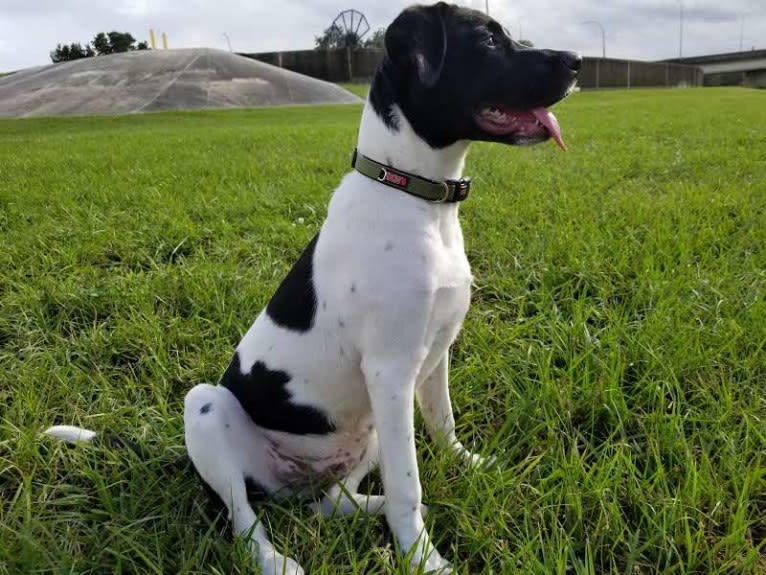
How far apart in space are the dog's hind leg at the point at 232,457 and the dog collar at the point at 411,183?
0.80m

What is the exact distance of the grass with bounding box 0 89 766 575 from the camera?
1577mm

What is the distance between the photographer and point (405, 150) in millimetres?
1620

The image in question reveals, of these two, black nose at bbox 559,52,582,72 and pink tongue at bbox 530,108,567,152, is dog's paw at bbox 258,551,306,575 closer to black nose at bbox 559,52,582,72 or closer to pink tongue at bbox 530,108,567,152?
pink tongue at bbox 530,108,567,152

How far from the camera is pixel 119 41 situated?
46219 millimetres

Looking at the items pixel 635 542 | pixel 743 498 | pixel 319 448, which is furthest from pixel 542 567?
pixel 319 448

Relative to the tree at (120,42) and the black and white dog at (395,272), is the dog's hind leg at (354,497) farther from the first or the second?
the tree at (120,42)

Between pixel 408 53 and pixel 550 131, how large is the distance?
430 mm

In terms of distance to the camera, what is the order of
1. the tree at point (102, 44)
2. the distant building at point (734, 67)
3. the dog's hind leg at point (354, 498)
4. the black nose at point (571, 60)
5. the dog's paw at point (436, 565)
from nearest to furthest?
1. the dog's paw at point (436, 565)
2. the black nose at point (571, 60)
3. the dog's hind leg at point (354, 498)
4. the tree at point (102, 44)
5. the distant building at point (734, 67)

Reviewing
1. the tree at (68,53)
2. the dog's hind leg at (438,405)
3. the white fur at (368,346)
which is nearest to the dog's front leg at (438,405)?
the dog's hind leg at (438,405)

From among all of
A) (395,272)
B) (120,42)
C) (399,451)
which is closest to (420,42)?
(395,272)

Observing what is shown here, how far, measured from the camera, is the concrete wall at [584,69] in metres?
37.1

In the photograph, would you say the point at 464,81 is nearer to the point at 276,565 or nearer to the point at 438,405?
the point at 438,405

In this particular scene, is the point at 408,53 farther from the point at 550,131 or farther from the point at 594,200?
the point at 594,200

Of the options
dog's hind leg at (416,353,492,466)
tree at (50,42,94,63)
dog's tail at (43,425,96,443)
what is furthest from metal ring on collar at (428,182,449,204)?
tree at (50,42,94,63)
